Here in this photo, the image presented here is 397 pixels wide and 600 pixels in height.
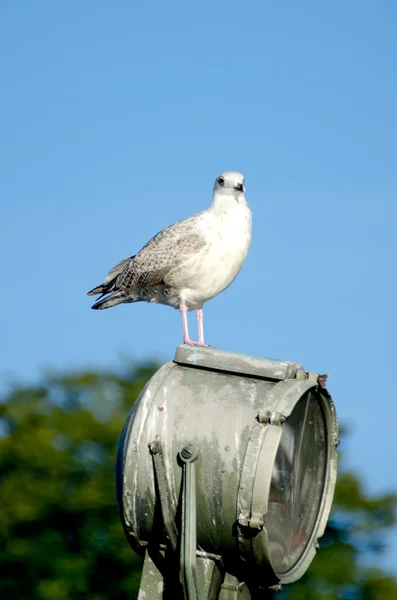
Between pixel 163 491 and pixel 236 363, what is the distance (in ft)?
→ 2.05

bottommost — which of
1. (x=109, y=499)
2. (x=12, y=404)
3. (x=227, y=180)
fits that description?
(x=109, y=499)

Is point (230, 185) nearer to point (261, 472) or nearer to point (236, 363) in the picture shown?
point (236, 363)

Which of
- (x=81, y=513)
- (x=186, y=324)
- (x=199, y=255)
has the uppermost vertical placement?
(x=199, y=255)

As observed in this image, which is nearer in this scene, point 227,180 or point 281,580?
point 281,580

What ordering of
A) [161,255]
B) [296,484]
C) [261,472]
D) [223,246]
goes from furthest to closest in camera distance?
1. [161,255]
2. [223,246]
3. [296,484]
4. [261,472]

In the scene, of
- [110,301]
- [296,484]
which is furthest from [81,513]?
[296,484]

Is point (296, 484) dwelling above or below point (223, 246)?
below

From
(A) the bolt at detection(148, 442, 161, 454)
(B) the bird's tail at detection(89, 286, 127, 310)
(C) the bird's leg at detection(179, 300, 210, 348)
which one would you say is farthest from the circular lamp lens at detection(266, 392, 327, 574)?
(B) the bird's tail at detection(89, 286, 127, 310)

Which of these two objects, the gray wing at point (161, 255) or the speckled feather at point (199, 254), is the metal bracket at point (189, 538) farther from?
the gray wing at point (161, 255)

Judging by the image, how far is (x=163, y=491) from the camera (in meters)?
4.82

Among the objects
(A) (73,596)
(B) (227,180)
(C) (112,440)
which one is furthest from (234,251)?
(C) (112,440)

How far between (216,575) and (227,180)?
189 inches

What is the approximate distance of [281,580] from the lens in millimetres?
5008

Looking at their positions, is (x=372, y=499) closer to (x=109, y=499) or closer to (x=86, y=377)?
(x=109, y=499)
